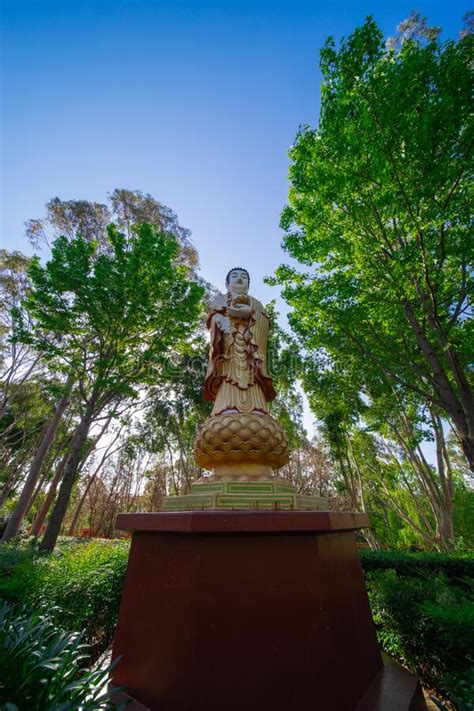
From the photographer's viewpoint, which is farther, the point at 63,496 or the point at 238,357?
the point at 63,496

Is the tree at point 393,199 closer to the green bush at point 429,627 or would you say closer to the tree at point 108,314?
the green bush at point 429,627

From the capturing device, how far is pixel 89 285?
862 cm

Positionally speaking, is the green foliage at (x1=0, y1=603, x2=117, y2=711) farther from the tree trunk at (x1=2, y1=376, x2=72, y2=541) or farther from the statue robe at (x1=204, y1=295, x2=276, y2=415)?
the tree trunk at (x1=2, y1=376, x2=72, y2=541)

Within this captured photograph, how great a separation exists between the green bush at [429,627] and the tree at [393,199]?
277 centimetres

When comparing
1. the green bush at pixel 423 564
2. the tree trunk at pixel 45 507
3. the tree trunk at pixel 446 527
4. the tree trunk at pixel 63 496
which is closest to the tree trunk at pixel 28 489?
the tree trunk at pixel 45 507

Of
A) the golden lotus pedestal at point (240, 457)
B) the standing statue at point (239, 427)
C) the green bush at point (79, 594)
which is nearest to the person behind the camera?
the standing statue at point (239, 427)

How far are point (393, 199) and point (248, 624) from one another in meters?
6.13

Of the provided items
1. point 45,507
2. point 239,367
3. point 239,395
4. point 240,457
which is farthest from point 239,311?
point 45,507

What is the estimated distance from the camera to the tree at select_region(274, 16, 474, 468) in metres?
5.19

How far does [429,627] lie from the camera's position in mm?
3369

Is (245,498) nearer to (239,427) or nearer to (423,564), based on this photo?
(239,427)

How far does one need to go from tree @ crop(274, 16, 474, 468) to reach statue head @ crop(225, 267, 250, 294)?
173 centimetres

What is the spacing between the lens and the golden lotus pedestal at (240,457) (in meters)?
3.73

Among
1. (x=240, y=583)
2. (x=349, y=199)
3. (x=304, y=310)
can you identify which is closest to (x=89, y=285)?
(x=304, y=310)
